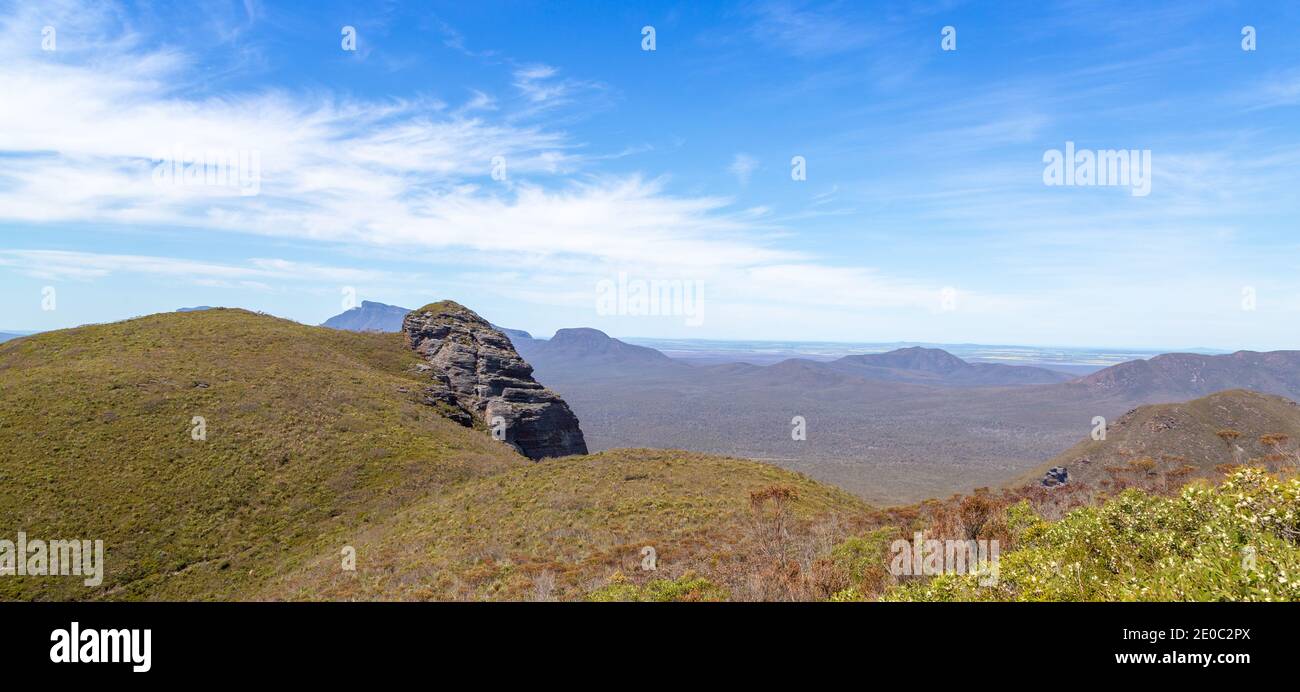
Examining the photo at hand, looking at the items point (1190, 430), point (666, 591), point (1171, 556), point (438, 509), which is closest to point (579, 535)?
point (666, 591)

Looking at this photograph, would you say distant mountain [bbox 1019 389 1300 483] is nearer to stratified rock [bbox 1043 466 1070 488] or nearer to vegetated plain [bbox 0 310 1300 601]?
stratified rock [bbox 1043 466 1070 488]

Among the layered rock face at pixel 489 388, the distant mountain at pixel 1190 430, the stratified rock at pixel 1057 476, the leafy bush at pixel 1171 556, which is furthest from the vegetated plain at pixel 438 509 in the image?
the distant mountain at pixel 1190 430

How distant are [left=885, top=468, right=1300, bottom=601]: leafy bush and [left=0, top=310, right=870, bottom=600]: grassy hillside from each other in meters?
7.86

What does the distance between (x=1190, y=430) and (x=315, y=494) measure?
110 m

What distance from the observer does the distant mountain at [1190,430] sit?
2891 inches

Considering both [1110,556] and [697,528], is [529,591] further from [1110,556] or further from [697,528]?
[1110,556]

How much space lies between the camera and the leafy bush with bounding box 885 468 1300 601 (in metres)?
6.59

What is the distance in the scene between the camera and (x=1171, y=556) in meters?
8.41

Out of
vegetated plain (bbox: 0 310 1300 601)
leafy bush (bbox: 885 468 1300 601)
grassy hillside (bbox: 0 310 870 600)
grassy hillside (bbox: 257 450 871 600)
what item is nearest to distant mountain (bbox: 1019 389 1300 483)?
grassy hillside (bbox: 257 450 871 600)

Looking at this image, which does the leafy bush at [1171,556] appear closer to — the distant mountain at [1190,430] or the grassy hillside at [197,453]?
the grassy hillside at [197,453]
